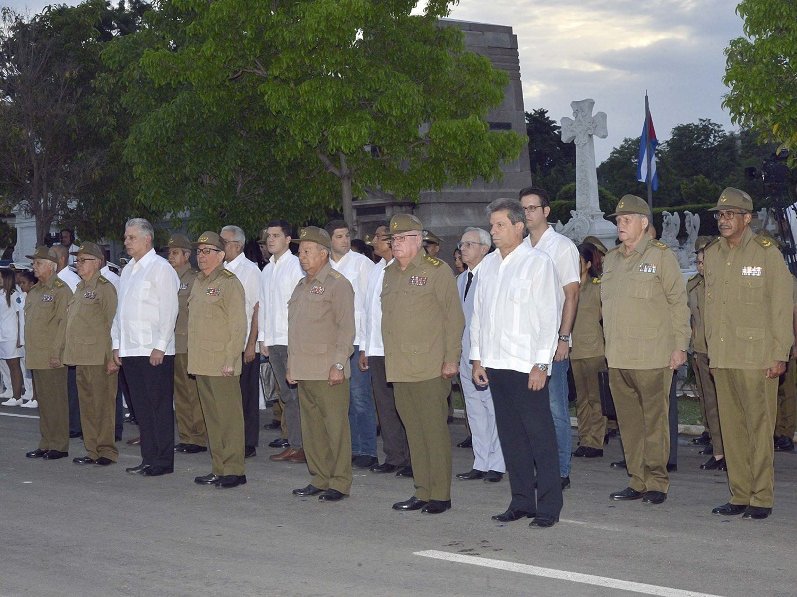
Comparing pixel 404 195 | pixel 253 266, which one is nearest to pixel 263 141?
pixel 404 195

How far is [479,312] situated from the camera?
8750mm

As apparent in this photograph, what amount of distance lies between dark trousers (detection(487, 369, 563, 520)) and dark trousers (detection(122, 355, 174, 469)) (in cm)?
368

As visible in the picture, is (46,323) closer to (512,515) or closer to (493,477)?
(493,477)

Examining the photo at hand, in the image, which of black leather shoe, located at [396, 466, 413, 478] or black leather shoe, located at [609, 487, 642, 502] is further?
black leather shoe, located at [396, 466, 413, 478]

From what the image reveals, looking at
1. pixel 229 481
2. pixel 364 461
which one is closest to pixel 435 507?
pixel 229 481

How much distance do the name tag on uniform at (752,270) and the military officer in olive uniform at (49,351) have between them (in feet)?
22.6

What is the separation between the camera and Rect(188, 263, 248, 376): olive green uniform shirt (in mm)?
10406

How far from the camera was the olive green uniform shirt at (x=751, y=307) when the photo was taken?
862 centimetres

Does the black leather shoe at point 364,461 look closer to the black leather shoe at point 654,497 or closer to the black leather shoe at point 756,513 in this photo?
the black leather shoe at point 654,497

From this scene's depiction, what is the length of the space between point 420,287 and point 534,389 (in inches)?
51.8

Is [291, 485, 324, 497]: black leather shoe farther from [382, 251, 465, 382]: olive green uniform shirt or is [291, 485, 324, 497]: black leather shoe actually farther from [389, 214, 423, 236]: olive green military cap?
[389, 214, 423, 236]: olive green military cap

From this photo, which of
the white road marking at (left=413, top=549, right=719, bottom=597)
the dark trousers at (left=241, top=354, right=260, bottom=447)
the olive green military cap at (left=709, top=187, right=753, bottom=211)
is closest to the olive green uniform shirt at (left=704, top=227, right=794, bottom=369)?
the olive green military cap at (left=709, top=187, right=753, bottom=211)

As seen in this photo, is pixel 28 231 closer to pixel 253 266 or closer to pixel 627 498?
pixel 253 266

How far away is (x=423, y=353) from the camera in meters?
9.06
